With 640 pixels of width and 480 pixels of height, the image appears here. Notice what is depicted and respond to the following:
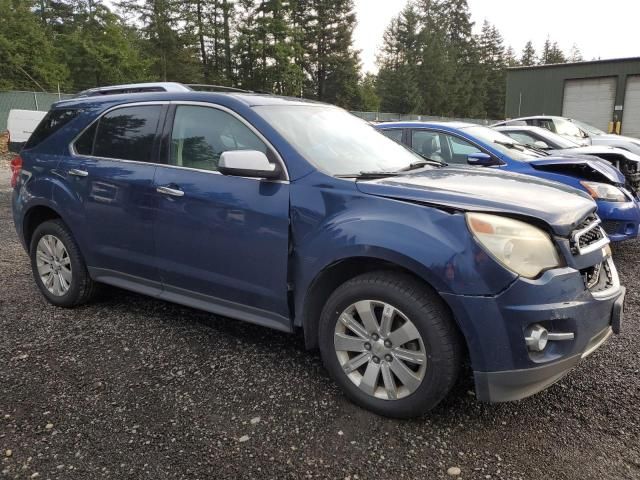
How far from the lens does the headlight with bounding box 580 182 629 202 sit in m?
5.37

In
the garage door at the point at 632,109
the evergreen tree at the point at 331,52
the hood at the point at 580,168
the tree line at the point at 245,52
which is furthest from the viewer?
the evergreen tree at the point at 331,52

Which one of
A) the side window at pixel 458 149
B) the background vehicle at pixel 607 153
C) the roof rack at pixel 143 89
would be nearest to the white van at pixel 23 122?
the roof rack at pixel 143 89

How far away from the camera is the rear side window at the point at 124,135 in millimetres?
3705

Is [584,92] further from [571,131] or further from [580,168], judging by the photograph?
[580,168]

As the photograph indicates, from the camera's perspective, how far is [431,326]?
2.46 meters

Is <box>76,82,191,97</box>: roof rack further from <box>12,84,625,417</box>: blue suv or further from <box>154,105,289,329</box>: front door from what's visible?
<box>154,105,289,329</box>: front door

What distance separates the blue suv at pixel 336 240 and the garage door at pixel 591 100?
3106 centimetres

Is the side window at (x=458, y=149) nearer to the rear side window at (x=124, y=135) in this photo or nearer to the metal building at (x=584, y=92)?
the rear side window at (x=124, y=135)

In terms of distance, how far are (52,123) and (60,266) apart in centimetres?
126

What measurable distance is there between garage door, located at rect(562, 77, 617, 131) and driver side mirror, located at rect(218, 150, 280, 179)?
31456 mm

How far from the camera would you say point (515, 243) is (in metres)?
2.40

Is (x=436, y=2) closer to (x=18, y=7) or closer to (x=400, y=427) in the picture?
(x=18, y=7)

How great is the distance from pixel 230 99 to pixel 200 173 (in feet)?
1.76

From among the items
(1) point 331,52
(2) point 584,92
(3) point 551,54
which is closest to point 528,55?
(3) point 551,54
